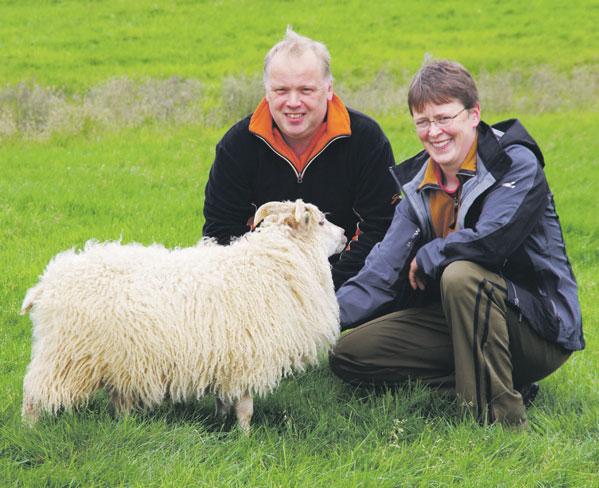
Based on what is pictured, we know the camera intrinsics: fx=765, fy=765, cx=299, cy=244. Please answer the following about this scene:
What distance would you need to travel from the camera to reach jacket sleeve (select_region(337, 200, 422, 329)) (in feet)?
14.7

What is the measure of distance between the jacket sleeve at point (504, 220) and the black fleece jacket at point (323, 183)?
96cm

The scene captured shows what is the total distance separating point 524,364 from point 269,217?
5.28ft

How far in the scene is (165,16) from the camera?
2317cm

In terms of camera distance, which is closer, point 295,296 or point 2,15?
point 295,296

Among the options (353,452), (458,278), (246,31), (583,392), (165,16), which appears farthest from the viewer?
(165,16)

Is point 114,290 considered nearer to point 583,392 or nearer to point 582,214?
point 583,392

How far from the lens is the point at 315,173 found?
4902mm

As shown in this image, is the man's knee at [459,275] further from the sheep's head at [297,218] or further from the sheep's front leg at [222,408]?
the sheep's front leg at [222,408]

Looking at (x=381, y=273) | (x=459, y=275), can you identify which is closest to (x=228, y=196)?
(x=381, y=273)

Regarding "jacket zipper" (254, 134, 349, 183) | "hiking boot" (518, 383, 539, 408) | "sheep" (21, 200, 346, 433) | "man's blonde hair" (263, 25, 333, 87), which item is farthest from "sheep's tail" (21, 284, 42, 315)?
"hiking boot" (518, 383, 539, 408)

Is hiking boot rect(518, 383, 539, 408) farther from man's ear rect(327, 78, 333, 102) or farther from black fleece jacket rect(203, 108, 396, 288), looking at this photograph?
man's ear rect(327, 78, 333, 102)

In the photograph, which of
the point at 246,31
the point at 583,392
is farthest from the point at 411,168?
the point at 246,31

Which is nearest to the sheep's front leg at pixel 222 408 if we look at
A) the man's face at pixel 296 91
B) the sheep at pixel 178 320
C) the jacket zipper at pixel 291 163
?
the sheep at pixel 178 320

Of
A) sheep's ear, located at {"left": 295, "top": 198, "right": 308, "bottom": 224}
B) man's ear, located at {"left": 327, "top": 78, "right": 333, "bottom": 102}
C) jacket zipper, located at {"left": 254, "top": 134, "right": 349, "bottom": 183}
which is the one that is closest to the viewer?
sheep's ear, located at {"left": 295, "top": 198, "right": 308, "bottom": 224}
